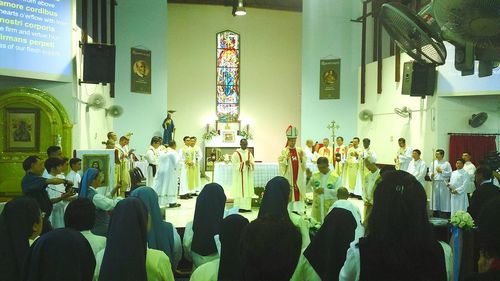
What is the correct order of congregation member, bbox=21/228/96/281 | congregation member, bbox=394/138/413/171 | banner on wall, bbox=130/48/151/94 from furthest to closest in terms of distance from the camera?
banner on wall, bbox=130/48/151/94 → congregation member, bbox=394/138/413/171 → congregation member, bbox=21/228/96/281

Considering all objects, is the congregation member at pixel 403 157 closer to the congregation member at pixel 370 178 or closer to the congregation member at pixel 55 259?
the congregation member at pixel 370 178

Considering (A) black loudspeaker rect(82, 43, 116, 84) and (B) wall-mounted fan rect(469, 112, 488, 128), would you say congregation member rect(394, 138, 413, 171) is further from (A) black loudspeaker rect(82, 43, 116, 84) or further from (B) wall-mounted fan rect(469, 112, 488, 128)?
(A) black loudspeaker rect(82, 43, 116, 84)

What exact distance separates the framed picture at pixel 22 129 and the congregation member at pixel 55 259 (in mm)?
7474

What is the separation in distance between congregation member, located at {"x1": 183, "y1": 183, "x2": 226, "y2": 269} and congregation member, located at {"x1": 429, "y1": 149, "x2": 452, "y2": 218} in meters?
7.76

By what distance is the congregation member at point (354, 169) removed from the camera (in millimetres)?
13441

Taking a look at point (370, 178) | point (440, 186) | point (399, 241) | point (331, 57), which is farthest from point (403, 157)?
point (399, 241)

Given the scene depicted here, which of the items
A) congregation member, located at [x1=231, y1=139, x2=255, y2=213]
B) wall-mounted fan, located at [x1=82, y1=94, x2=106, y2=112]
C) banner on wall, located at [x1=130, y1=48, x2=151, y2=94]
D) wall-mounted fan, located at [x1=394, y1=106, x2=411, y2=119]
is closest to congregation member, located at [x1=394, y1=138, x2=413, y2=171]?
wall-mounted fan, located at [x1=394, y1=106, x2=411, y2=119]

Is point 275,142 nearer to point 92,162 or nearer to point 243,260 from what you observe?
point 92,162

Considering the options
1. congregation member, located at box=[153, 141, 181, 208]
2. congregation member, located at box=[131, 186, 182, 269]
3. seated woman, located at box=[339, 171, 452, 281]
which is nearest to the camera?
seated woman, located at box=[339, 171, 452, 281]

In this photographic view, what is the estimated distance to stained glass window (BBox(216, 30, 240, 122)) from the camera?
20.0 metres

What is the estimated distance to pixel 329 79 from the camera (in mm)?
16953

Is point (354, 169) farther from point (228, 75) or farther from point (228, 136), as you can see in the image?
point (228, 75)

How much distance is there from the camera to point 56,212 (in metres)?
6.48

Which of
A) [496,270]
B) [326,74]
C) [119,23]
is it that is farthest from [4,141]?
[326,74]
